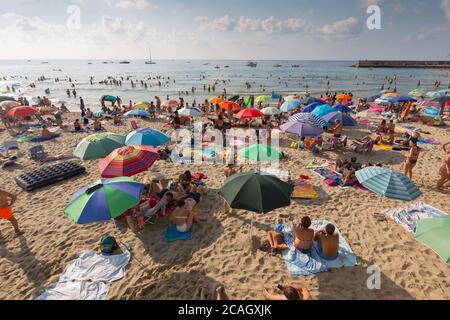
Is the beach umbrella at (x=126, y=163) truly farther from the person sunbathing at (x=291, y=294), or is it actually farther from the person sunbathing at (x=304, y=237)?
the person sunbathing at (x=291, y=294)

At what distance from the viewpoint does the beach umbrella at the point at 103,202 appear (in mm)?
4668

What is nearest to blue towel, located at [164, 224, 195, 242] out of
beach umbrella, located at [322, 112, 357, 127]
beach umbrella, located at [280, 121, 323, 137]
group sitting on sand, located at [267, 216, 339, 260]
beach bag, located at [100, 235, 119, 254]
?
beach bag, located at [100, 235, 119, 254]

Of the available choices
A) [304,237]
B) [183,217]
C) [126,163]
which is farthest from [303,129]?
[126,163]

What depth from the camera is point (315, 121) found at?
1195 cm

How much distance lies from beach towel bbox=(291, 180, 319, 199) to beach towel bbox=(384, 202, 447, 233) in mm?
2024

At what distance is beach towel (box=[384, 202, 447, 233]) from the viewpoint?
6.55 metres

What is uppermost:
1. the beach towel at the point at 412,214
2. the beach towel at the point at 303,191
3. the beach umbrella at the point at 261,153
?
the beach umbrella at the point at 261,153

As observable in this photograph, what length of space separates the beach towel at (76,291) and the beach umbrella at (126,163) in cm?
252

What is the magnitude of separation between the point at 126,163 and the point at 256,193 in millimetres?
3700

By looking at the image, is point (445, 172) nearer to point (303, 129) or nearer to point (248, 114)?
point (303, 129)

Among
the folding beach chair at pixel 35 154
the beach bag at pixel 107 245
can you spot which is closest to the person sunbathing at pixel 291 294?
the beach bag at pixel 107 245
